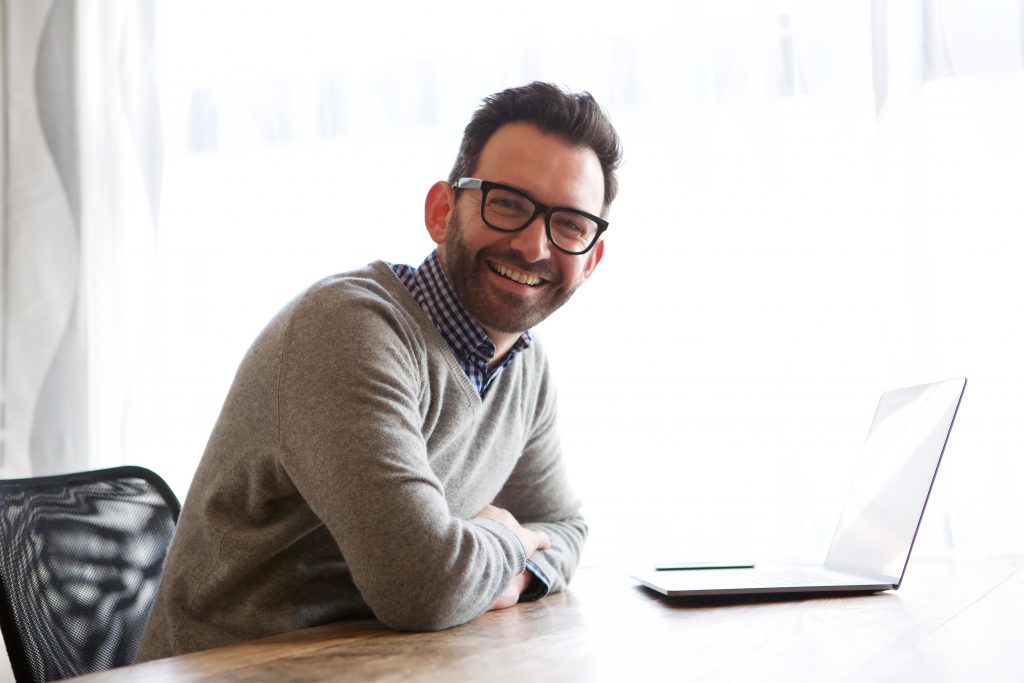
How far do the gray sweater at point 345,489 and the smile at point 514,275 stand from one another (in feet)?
0.44

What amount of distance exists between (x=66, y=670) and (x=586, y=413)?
130cm

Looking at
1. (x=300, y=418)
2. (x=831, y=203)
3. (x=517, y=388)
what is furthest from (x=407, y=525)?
(x=831, y=203)

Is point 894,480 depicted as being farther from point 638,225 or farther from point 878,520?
point 638,225

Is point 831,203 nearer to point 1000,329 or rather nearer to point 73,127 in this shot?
point 1000,329

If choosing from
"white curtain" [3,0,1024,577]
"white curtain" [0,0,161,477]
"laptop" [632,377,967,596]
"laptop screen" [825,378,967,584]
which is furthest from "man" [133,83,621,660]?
"white curtain" [0,0,161,477]

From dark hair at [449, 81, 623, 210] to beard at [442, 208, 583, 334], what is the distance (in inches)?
5.2

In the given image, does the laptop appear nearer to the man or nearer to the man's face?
the man

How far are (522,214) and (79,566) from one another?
2.48 feet

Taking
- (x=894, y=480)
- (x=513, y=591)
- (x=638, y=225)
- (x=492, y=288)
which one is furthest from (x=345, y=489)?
(x=638, y=225)

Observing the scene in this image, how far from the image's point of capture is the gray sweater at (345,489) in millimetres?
1019

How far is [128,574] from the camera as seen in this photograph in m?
1.33

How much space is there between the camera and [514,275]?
136 centimetres

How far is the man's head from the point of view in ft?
4.42

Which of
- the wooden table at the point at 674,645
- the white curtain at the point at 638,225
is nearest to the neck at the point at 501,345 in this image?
the wooden table at the point at 674,645
